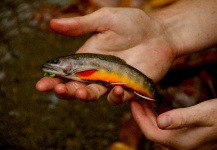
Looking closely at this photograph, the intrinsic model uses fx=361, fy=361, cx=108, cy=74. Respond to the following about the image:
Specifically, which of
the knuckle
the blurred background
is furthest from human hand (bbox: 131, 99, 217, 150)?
the blurred background

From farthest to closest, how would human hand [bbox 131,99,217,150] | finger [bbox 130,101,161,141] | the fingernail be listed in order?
finger [bbox 130,101,161,141] < human hand [bbox 131,99,217,150] < the fingernail

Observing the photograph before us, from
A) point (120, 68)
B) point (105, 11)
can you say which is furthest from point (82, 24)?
point (120, 68)

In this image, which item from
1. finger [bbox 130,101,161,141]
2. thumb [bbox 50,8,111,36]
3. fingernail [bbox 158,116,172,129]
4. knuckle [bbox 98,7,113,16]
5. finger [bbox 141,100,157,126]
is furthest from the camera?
knuckle [bbox 98,7,113,16]

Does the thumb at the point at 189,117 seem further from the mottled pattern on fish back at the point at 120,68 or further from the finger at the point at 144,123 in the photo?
the mottled pattern on fish back at the point at 120,68

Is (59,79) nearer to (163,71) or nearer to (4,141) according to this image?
(163,71)

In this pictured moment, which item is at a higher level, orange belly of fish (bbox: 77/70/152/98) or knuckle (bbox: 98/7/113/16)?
knuckle (bbox: 98/7/113/16)

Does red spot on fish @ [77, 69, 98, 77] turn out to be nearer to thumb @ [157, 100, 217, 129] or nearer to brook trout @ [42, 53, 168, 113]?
brook trout @ [42, 53, 168, 113]
